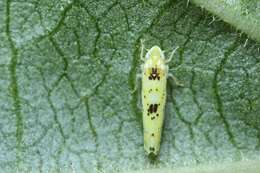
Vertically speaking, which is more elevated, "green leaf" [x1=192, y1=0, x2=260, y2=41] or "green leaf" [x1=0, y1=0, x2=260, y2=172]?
"green leaf" [x1=192, y1=0, x2=260, y2=41]

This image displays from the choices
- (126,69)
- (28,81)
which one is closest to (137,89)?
(126,69)

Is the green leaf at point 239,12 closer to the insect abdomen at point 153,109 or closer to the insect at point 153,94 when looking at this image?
the insect at point 153,94

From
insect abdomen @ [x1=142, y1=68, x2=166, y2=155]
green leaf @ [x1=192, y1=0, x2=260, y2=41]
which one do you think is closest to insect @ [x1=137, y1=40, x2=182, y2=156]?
insect abdomen @ [x1=142, y1=68, x2=166, y2=155]

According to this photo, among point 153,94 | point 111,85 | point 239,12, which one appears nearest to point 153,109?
point 153,94

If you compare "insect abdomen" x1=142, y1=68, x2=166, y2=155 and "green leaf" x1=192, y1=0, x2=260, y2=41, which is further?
"insect abdomen" x1=142, y1=68, x2=166, y2=155

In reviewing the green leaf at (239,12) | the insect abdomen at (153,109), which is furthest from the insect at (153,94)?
the green leaf at (239,12)

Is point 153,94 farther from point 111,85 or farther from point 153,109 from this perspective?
point 111,85

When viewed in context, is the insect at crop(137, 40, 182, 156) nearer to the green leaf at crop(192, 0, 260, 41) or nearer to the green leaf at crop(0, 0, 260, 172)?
the green leaf at crop(0, 0, 260, 172)
